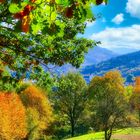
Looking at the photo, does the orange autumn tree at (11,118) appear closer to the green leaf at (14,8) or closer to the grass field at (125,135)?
the grass field at (125,135)

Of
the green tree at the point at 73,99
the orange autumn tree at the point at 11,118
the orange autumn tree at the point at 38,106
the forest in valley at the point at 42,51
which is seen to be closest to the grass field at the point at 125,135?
the orange autumn tree at the point at 11,118

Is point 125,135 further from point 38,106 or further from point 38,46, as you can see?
point 38,46

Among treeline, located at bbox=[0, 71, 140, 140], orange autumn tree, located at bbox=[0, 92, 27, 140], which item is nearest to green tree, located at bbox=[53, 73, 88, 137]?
treeline, located at bbox=[0, 71, 140, 140]

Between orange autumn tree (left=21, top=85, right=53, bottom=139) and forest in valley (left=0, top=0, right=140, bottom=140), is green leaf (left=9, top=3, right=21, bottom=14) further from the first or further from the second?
orange autumn tree (left=21, top=85, right=53, bottom=139)

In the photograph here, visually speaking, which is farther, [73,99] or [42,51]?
[73,99]

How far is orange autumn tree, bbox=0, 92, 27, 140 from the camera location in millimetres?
70875

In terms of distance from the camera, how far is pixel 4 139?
241 ft

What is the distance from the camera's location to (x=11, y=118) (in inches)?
2985

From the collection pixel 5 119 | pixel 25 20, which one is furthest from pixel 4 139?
pixel 25 20

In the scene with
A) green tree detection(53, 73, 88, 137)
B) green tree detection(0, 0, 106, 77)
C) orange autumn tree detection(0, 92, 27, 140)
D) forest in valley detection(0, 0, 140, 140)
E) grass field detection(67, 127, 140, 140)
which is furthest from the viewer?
green tree detection(53, 73, 88, 137)

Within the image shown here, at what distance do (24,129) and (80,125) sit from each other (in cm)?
3836

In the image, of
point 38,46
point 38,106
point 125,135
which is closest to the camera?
point 38,46

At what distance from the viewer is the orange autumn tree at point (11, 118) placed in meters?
70.9

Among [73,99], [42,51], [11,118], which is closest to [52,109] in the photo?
[73,99]
